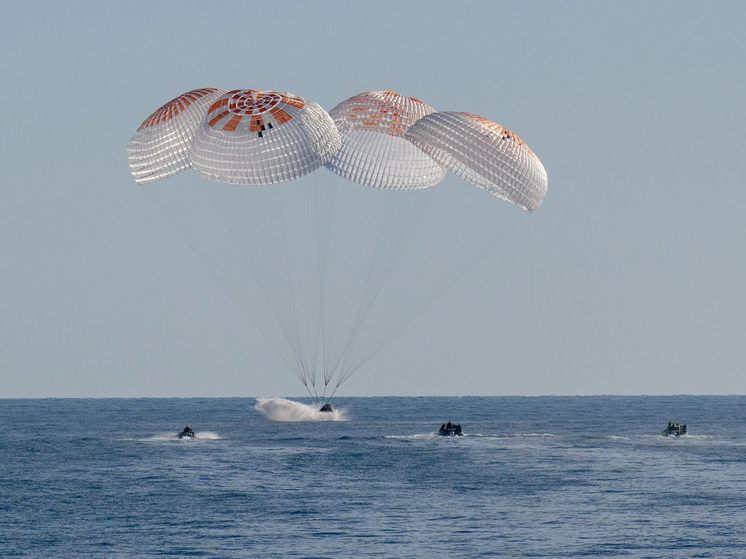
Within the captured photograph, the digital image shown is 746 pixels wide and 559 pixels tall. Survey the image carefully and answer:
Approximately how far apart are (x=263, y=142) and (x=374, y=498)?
620 inches

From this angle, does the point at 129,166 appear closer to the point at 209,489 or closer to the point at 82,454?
the point at 209,489

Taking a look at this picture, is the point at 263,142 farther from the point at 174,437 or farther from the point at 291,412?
the point at 291,412

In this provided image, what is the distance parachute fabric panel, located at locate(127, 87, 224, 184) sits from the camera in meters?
32.4

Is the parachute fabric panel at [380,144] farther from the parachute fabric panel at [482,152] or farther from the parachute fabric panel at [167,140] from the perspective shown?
the parachute fabric panel at [167,140]

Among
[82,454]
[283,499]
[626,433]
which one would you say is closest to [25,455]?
[82,454]

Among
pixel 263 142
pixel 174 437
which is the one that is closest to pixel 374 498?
pixel 263 142

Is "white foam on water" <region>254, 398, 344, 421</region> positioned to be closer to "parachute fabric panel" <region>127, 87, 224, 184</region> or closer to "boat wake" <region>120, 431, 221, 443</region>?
"boat wake" <region>120, 431, 221, 443</region>

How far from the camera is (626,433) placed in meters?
75.1

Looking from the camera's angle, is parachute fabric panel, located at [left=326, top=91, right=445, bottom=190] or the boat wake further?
the boat wake

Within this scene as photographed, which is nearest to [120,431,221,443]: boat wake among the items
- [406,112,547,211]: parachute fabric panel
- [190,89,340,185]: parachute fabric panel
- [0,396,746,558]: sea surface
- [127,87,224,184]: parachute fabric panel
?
[0,396,746,558]: sea surface

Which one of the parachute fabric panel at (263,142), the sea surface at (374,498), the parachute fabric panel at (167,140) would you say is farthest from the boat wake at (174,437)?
the parachute fabric panel at (263,142)

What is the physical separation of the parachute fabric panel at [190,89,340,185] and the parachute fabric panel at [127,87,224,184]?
127 centimetres

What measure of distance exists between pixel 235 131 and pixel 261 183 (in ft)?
5.78

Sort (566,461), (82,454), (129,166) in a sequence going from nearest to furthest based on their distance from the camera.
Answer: (129,166), (566,461), (82,454)
